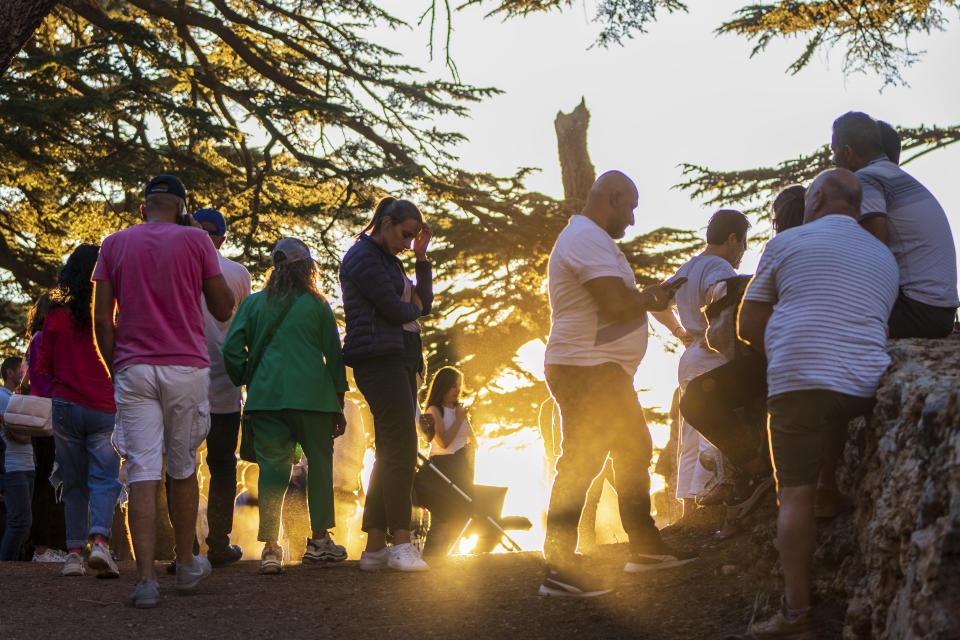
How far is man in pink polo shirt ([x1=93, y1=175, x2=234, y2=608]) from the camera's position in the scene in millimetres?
4918

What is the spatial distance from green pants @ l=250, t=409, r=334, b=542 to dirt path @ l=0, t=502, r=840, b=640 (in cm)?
39

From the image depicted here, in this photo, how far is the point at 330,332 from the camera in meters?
6.16

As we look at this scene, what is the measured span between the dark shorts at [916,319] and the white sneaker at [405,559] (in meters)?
2.86

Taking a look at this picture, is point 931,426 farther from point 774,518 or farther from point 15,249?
point 15,249

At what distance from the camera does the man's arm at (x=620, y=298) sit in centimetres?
478

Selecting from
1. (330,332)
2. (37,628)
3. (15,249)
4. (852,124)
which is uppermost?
(15,249)

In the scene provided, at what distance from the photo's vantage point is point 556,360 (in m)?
4.97

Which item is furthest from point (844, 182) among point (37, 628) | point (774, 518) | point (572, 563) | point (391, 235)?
point (37, 628)

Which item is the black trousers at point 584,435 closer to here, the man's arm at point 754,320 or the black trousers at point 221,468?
the man's arm at point 754,320

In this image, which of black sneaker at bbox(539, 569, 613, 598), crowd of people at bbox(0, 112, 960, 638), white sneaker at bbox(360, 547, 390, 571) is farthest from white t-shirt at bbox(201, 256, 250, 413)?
black sneaker at bbox(539, 569, 613, 598)

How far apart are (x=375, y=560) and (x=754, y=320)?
10.0ft

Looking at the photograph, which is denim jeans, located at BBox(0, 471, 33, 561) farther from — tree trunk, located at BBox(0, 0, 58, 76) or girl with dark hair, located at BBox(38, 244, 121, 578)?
tree trunk, located at BBox(0, 0, 58, 76)

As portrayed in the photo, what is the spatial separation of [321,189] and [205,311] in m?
8.30

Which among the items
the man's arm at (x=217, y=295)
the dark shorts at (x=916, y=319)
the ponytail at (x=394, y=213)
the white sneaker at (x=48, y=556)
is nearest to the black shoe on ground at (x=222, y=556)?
the man's arm at (x=217, y=295)
